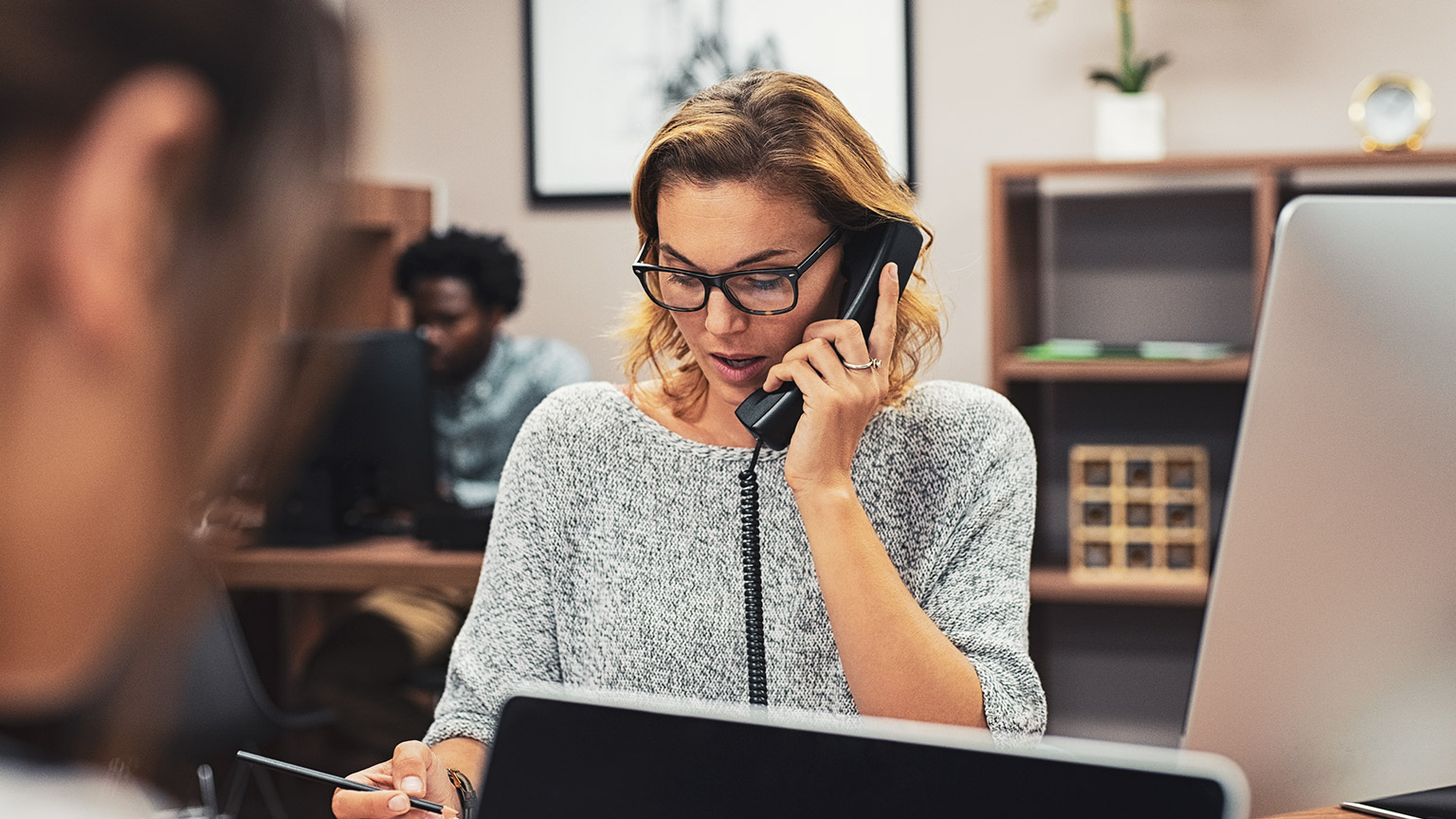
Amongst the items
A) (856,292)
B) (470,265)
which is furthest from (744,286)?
(470,265)

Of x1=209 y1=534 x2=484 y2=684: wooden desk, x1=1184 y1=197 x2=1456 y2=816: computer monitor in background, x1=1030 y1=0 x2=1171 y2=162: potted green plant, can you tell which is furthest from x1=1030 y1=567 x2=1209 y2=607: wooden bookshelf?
x1=1184 y1=197 x2=1456 y2=816: computer monitor in background

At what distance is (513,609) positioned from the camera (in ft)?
4.33

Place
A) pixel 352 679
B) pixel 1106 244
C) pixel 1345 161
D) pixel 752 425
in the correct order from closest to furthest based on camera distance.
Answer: pixel 752 425 < pixel 1345 161 < pixel 352 679 < pixel 1106 244

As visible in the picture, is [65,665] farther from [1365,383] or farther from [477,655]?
[477,655]

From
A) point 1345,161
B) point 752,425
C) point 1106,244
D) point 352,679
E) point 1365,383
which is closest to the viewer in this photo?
point 1365,383

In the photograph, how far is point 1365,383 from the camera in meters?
0.82

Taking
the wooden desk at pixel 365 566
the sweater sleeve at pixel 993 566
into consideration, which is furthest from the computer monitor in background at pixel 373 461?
the sweater sleeve at pixel 993 566

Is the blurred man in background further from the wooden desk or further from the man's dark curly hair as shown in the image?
the wooden desk

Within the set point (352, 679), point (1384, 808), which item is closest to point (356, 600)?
point (352, 679)

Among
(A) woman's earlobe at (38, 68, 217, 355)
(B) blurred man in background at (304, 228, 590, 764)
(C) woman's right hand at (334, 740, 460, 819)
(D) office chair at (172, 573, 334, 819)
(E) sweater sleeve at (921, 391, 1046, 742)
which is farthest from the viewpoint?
(B) blurred man in background at (304, 228, 590, 764)

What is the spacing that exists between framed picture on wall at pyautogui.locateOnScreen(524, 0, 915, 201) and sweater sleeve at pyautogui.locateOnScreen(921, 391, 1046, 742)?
2086 millimetres

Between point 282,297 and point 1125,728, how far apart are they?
10.4 feet

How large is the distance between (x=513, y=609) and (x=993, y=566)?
484 millimetres

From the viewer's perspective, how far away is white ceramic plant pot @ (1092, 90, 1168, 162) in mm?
2871
